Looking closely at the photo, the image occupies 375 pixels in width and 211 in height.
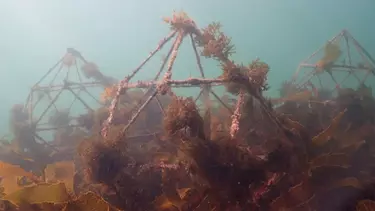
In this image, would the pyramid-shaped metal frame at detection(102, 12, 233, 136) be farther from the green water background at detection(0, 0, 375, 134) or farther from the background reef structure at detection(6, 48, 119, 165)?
the green water background at detection(0, 0, 375, 134)

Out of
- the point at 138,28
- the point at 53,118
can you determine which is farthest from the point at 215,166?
the point at 138,28

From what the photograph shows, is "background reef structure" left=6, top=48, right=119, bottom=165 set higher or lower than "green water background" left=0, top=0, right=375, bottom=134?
lower

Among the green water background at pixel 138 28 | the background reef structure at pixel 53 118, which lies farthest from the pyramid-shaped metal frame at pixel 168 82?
the green water background at pixel 138 28

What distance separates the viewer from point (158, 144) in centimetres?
353

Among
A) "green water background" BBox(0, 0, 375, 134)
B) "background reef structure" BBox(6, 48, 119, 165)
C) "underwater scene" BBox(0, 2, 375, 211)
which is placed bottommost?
"underwater scene" BBox(0, 2, 375, 211)

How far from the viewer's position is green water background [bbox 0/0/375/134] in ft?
253

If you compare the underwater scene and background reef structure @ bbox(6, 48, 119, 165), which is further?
background reef structure @ bbox(6, 48, 119, 165)

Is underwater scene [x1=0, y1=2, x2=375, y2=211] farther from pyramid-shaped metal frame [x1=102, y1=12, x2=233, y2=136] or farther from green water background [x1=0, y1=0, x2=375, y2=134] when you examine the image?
green water background [x1=0, y1=0, x2=375, y2=134]

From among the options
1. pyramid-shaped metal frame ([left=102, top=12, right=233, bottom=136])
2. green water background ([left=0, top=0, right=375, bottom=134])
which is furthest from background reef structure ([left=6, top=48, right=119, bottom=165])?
green water background ([left=0, top=0, right=375, bottom=134])

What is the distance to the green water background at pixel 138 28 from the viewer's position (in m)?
77.2

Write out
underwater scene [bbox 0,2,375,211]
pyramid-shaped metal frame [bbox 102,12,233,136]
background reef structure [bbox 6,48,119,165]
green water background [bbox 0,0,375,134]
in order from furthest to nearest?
green water background [bbox 0,0,375,134]
background reef structure [bbox 6,48,119,165]
pyramid-shaped metal frame [bbox 102,12,233,136]
underwater scene [bbox 0,2,375,211]

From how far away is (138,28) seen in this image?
3664 inches

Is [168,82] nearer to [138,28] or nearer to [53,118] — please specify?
[53,118]

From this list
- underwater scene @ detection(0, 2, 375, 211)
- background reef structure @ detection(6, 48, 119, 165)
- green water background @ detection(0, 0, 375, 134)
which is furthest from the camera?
green water background @ detection(0, 0, 375, 134)
